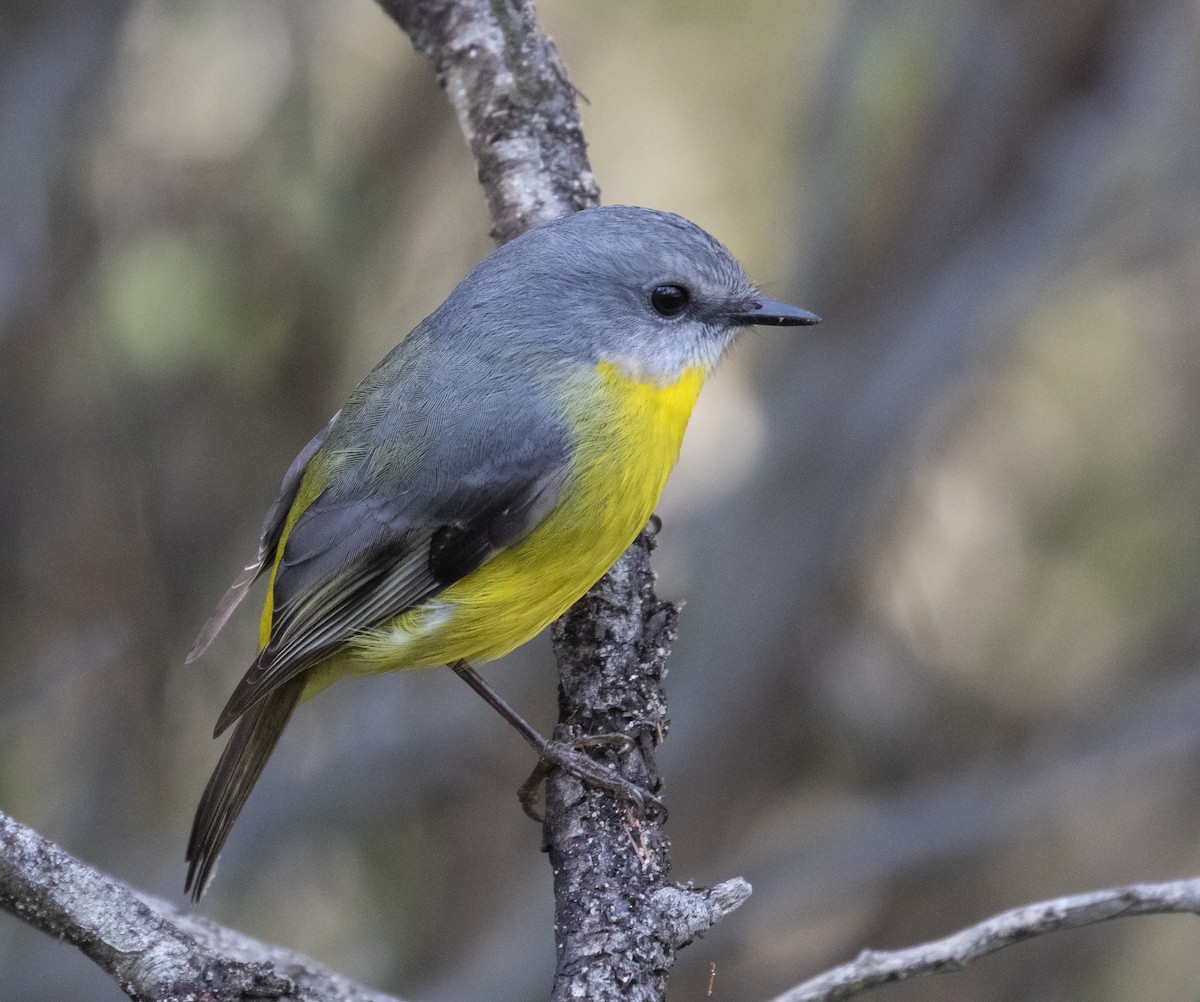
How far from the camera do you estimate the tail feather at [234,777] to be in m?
3.38

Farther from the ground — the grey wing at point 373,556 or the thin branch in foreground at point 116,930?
the grey wing at point 373,556

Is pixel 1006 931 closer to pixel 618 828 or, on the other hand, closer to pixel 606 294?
→ pixel 618 828

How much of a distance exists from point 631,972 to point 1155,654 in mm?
4107

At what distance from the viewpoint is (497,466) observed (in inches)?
127

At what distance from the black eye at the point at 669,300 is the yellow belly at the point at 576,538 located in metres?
0.16

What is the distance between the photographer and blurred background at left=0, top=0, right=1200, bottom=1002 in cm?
507

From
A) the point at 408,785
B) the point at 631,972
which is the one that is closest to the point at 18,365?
the point at 408,785

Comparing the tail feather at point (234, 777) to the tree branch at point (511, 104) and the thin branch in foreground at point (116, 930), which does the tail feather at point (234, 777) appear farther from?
the tree branch at point (511, 104)

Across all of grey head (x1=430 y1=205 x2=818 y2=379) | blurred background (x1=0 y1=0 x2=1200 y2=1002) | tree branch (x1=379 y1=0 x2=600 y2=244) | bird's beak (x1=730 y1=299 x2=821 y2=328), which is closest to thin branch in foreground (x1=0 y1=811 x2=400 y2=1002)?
grey head (x1=430 y1=205 x2=818 y2=379)

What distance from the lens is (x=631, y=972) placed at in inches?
98.1

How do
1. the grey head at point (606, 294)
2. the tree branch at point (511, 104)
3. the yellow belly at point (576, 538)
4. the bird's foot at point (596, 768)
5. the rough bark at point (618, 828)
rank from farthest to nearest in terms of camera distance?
the tree branch at point (511, 104), the grey head at point (606, 294), the yellow belly at point (576, 538), the bird's foot at point (596, 768), the rough bark at point (618, 828)

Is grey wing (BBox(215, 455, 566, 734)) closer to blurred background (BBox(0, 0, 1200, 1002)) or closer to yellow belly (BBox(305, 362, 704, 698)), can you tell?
yellow belly (BBox(305, 362, 704, 698))

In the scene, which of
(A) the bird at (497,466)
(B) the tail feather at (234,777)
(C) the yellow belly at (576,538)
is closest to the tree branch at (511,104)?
(A) the bird at (497,466)

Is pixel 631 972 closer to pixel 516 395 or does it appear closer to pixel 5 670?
pixel 516 395
